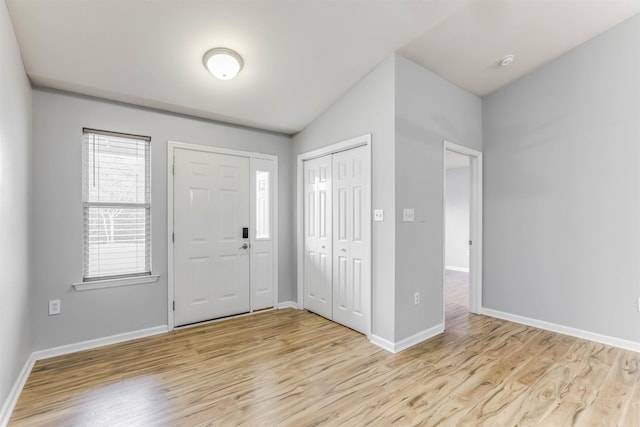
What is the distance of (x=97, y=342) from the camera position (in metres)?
3.01

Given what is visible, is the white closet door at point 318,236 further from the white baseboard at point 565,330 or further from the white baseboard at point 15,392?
the white baseboard at point 15,392

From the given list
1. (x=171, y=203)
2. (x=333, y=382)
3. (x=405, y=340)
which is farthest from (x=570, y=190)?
(x=171, y=203)

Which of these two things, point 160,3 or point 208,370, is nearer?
point 160,3

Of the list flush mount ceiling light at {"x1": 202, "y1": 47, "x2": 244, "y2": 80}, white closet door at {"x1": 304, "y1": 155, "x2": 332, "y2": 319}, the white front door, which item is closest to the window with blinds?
the white front door

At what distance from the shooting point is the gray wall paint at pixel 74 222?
110 inches

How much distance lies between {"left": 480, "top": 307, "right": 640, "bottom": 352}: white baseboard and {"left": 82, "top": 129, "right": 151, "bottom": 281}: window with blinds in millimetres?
4112

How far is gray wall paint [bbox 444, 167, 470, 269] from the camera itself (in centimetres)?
739

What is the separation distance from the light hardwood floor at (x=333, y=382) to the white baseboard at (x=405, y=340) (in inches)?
2.5

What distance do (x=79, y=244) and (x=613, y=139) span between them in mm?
5199

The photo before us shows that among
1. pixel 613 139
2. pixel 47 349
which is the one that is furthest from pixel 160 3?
pixel 613 139

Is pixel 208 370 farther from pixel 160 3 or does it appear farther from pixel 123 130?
pixel 160 3

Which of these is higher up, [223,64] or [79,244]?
[223,64]

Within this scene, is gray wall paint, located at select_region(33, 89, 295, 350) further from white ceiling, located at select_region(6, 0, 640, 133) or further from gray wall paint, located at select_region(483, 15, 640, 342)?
gray wall paint, located at select_region(483, 15, 640, 342)

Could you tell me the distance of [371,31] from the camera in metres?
2.68
